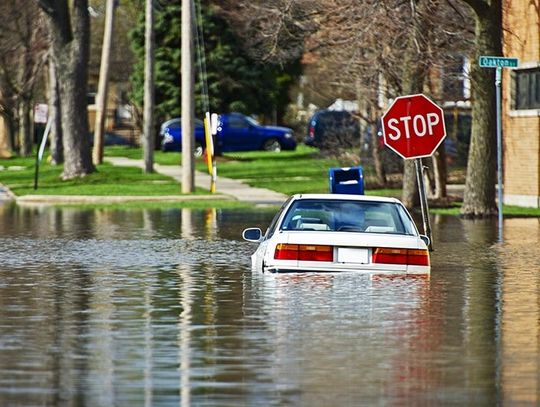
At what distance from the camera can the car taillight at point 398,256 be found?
18109 millimetres

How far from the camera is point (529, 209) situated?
3722 centimetres

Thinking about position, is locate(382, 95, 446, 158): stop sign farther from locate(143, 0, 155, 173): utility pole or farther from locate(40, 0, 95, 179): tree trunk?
locate(143, 0, 155, 173): utility pole

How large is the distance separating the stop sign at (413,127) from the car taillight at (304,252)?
7.22 meters

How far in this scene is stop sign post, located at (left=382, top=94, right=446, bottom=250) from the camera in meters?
25.2

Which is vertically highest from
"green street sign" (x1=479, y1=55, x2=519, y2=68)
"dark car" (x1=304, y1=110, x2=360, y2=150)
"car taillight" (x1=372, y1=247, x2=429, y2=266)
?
"green street sign" (x1=479, y1=55, x2=519, y2=68)

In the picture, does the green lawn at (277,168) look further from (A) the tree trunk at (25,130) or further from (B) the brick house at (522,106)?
(B) the brick house at (522,106)

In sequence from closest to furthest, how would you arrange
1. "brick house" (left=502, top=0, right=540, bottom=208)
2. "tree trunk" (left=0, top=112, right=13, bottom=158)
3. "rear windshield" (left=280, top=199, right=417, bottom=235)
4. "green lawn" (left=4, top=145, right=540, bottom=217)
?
1. "rear windshield" (left=280, top=199, right=417, bottom=235)
2. "brick house" (left=502, top=0, right=540, bottom=208)
3. "green lawn" (left=4, top=145, right=540, bottom=217)
4. "tree trunk" (left=0, top=112, right=13, bottom=158)

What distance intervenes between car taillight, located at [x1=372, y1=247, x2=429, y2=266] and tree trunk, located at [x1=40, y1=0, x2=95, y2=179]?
106 feet

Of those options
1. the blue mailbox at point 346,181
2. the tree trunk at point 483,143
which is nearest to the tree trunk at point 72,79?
the tree trunk at point 483,143

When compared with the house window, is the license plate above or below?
below

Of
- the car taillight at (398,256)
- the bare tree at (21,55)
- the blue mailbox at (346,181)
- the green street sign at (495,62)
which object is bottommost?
the car taillight at (398,256)

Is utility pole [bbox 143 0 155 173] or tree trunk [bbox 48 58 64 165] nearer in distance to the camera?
utility pole [bbox 143 0 155 173]

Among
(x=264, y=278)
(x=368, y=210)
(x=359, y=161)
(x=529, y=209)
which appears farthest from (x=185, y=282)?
(x=359, y=161)

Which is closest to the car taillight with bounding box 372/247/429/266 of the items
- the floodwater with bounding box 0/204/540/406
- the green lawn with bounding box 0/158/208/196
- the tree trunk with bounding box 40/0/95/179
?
the floodwater with bounding box 0/204/540/406
